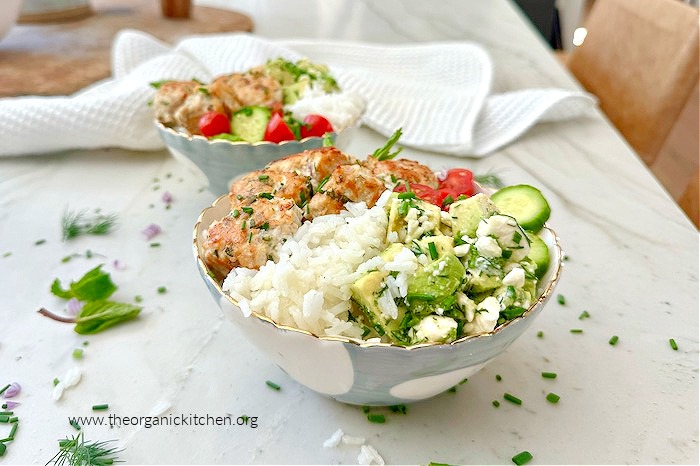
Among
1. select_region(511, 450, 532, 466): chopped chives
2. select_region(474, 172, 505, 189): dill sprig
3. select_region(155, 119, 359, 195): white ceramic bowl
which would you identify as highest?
select_region(155, 119, 359, 195): white ceramic bowl

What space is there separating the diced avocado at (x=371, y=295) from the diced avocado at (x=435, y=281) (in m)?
0.03

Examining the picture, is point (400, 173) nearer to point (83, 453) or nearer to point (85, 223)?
point (83, 453)

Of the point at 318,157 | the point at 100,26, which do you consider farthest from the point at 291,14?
the point at 318,157

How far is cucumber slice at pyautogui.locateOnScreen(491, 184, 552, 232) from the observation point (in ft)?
2.78

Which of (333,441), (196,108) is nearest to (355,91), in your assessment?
(196,108)

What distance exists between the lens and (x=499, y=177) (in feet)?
4.74

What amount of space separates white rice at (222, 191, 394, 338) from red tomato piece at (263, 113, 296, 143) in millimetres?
423

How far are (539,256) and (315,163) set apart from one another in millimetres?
326

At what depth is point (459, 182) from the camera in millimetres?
930

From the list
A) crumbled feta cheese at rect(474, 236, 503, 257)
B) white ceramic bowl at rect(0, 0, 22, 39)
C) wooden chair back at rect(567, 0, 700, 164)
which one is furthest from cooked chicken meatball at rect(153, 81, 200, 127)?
wooden chair back at rect(567, 0, 700, 164)

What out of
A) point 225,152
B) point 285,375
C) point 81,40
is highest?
point 225,152

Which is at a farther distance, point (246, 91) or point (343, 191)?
point (246, 91)

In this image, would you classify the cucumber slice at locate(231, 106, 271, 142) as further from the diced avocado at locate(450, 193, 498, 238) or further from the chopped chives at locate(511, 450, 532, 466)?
the chopped chives at locate(511, 450, 532, 466)

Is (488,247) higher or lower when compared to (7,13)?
higher
